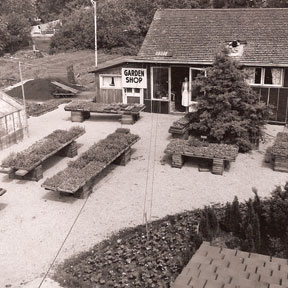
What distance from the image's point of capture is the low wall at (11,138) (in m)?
19.0

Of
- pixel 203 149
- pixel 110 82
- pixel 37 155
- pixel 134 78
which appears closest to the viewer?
pixel 37 155

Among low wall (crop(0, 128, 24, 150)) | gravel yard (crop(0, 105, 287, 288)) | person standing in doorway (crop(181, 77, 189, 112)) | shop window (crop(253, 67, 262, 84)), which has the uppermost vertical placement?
shop window (crop(253, 67, 262, 84))

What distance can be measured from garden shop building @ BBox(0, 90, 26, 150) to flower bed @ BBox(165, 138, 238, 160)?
692cm

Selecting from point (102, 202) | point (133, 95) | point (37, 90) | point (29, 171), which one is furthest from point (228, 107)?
point (37, 90)

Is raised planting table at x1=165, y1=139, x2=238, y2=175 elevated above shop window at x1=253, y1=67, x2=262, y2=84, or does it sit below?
below

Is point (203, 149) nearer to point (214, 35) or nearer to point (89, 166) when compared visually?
point (89, 166)

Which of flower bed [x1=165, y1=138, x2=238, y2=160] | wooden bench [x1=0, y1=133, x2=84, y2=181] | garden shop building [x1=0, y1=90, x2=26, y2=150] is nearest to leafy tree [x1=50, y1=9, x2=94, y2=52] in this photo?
garden shop building [x1=0, y1=90, x2=26, y2=150]

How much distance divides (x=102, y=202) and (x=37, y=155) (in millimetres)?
3419

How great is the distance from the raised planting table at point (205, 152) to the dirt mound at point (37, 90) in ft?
46.0

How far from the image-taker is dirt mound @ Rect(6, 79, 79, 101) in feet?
94.6

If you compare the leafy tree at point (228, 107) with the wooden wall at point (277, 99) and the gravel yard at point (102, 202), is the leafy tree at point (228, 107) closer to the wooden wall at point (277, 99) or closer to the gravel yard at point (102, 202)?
the gravel yard at point (102, 202)

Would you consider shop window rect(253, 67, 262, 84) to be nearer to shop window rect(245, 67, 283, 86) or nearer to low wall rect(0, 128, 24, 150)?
shop window rect(245, 67, 283, 86)

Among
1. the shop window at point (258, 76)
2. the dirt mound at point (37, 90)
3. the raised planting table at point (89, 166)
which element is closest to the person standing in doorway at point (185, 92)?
the shop window at point (258, 76)

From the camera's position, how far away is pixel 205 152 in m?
16.4
